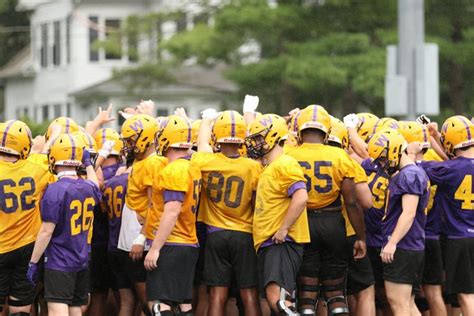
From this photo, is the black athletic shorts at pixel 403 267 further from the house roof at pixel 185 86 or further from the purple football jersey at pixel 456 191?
the house roof at pixel 185 86

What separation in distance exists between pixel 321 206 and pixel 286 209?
54 cm

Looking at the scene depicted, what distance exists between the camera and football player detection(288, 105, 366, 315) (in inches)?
448

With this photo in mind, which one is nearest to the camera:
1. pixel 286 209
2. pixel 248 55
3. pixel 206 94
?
pixel 286 209

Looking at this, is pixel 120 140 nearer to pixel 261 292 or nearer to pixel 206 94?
pixel 261 292

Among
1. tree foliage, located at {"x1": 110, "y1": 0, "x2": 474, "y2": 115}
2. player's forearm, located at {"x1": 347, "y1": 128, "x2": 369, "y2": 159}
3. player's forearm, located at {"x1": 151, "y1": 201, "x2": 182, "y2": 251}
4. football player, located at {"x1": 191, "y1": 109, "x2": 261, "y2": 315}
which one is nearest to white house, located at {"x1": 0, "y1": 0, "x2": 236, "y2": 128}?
tree foliage, located at {"x1": 110, "y1": 0, "x2": 474, "y2": 115}

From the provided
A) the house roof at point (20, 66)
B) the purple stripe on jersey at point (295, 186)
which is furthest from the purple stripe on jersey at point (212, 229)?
the house roof at point (20, 66)

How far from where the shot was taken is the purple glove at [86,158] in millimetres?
11120

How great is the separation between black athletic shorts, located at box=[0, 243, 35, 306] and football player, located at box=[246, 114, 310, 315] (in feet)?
7.88

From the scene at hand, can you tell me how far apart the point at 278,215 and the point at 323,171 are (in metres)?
0.69

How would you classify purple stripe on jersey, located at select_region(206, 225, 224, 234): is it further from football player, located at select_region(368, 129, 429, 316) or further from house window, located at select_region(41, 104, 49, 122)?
house window, located at select_region(41, 104, 49, 122)

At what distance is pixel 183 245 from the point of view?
11.3 meters

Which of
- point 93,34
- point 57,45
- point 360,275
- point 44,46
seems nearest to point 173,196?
point 360,275

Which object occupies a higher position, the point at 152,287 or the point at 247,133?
the point at 247,133

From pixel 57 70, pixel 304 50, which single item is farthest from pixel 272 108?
pixel 57 70
